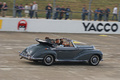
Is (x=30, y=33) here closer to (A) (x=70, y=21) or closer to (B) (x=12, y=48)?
(A) (x=70, y=21)

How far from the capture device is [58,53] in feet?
43.3

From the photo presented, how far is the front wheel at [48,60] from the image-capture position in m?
12.8

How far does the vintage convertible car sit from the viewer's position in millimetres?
12773

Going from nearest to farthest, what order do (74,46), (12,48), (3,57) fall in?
1. (74,46)
2. (3,57)
3. (12,48)

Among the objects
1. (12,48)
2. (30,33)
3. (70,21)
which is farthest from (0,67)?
(70,21)

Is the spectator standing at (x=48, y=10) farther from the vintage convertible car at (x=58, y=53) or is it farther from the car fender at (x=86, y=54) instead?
the car fender at (x=86, y=54)

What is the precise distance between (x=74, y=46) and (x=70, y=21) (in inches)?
617

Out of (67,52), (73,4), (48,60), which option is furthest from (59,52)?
(73,4)

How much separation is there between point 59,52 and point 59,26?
15818 mm

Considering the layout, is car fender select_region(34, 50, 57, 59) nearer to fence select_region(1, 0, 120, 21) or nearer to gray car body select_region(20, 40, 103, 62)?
gray car body select_region(20, 40, 103, 62)

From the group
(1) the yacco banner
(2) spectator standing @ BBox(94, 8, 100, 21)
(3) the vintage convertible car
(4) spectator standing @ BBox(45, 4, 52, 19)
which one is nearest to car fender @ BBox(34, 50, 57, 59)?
(3) the vintage convertible car

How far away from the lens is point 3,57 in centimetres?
1486

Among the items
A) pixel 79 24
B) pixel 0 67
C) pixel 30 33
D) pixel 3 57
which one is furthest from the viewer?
pixel 79 24

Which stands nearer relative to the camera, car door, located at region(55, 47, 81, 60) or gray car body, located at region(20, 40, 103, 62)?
gray car body, located at region(20, 40, 103, 62)
